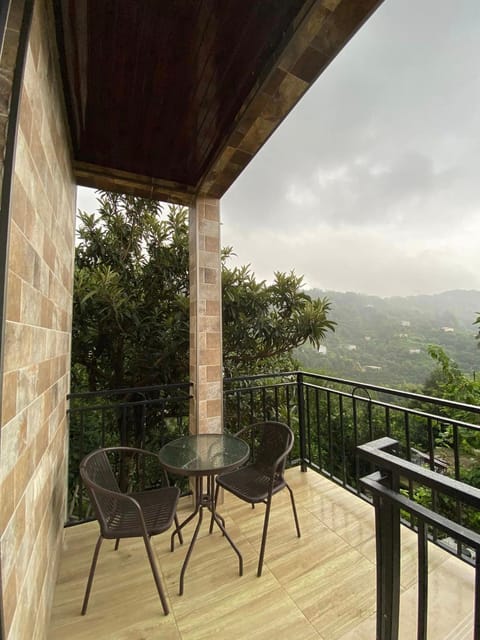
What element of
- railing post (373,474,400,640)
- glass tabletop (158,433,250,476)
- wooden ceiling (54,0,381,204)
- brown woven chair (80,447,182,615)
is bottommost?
brown woven chair (80,447,182,615)

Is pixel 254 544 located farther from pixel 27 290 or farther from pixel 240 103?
pixel 240 103

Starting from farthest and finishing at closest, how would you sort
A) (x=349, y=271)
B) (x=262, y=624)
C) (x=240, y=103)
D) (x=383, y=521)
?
(x=349, y=271) → (x=240, y=103) → (x=262, y=624) → (x=383, y=521)

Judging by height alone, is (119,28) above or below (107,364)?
above

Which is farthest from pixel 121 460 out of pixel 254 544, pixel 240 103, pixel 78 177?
pixel 240 103

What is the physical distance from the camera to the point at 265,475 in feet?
6.97

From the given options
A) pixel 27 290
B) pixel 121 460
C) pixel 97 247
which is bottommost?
pixel 121 460

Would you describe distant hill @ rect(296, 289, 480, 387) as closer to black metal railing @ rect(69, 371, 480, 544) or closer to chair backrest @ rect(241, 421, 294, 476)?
black metal railing @ rect(69, 371, 480, 544)

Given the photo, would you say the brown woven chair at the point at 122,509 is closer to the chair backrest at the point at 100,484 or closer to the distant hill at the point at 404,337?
the chair backrest at the point at 100,484

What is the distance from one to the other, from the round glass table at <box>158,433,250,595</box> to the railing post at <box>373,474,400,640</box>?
3.51ft

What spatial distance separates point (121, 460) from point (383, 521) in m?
3.90

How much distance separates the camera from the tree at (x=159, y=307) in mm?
3938

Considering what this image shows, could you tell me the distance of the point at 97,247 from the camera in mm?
4043

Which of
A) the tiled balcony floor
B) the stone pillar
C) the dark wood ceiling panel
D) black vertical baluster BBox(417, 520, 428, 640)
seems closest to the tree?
the stone pillar

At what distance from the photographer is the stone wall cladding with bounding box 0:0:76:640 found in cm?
82
